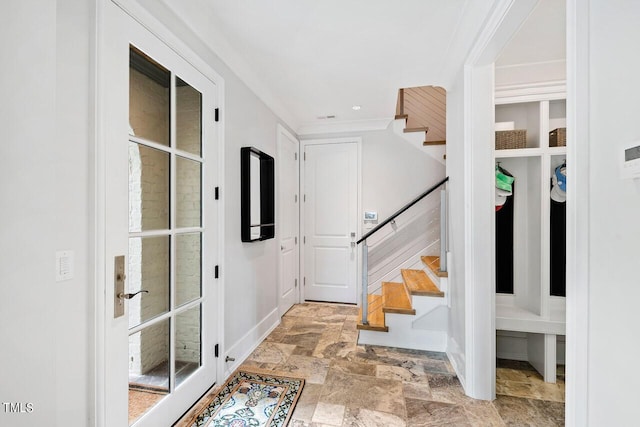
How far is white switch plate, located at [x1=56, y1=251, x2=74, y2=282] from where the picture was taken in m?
1.04

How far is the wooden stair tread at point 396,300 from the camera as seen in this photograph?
8.79 ft

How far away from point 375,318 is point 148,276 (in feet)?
7.02

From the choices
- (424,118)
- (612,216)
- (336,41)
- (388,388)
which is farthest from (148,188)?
(424,118)

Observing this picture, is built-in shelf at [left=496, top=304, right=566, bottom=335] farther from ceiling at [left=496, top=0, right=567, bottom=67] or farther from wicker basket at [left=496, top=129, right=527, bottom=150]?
ceiling at [left=496, top=0, right=567, bottom=67]

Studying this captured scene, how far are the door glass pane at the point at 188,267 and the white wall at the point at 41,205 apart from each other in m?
0.60

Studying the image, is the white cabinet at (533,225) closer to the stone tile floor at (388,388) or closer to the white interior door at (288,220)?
the stone tile floor at (388,388)

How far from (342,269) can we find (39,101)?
3.50 metres

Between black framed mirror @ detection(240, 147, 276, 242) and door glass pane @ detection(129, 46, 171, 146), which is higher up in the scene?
door glass pane @ detection(129, 46, 171, 146)

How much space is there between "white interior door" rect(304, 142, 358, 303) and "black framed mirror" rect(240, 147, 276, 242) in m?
1.06

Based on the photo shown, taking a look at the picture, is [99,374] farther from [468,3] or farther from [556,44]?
[556,44]

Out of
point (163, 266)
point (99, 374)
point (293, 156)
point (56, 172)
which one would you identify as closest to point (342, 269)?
point (293, 156)

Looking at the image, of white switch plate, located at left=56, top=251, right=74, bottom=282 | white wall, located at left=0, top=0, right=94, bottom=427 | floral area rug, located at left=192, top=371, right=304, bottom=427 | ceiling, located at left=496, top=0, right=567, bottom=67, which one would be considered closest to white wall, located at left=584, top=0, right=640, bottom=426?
ceiling, located at left=496, top=0, right=567, bottom=67

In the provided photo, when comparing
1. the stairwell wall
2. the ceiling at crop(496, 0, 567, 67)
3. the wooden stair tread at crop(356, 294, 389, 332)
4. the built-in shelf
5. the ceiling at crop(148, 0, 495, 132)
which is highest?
the ceiling at crop(148, 0, 495, 132)

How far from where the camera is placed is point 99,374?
1172 mm
